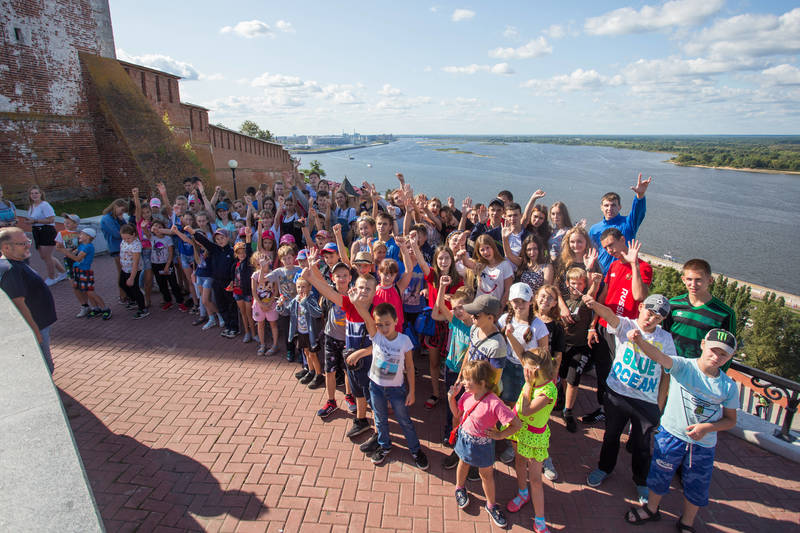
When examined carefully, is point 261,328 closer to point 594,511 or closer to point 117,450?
point 117,450

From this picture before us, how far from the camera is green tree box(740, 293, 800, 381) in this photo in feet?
102

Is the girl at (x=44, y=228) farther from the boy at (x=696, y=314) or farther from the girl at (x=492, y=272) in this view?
the boy at (x=696, y=314)

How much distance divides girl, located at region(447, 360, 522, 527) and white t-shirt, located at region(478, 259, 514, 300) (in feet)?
4.26

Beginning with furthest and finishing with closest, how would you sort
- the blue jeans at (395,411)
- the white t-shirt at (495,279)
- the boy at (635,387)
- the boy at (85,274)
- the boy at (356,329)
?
the boy at (85,274) < the white t-shirt at (495,279) < the boy at (356,329) < the blue jeans at (395,411) < the boy at (635,387)

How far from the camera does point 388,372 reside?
3584 mm

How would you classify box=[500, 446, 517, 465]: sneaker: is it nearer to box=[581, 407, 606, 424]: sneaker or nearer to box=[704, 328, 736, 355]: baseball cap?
box=[581, 407, 606, 424]: sneaker

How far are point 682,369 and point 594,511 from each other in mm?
1410

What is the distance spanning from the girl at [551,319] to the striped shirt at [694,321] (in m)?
0.94

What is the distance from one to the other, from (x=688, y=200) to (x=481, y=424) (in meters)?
109

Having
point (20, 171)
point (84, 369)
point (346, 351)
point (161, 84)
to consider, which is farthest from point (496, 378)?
point (161, 84)

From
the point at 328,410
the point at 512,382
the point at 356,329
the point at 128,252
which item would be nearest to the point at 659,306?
the point at 512,382

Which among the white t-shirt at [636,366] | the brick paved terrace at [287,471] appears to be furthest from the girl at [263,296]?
the white t-shirt at [636,366]

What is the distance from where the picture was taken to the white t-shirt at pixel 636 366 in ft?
10.3

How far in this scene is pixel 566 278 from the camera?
4.24 metres
